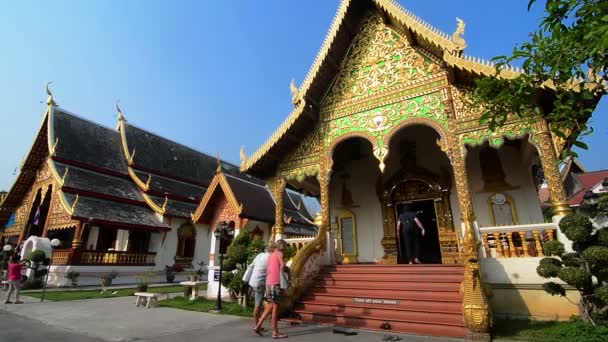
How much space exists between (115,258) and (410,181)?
13599mm

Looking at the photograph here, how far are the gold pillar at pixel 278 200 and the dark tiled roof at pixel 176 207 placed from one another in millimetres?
10392

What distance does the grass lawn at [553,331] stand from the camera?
3900mm

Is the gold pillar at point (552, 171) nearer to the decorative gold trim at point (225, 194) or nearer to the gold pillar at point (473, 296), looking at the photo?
the gold pillar at point (473, 296)

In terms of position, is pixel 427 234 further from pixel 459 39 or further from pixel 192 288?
pixel 192 288

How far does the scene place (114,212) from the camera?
14.9 meters

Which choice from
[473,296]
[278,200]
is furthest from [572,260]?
[278,200]

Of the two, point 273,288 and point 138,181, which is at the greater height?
point 138,181

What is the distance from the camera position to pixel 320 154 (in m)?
8.56

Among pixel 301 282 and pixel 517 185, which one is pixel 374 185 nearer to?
pixel 517 185

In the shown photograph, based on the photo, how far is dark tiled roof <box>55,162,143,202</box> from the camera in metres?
14.9

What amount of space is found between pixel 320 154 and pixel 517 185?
195 inches

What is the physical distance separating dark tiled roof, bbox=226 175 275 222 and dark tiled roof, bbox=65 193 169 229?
5.66 m

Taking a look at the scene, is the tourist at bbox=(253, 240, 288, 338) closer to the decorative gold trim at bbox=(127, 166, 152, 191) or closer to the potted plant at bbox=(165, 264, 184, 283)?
the potted plant at bbox=(165, 264, 184, 283)

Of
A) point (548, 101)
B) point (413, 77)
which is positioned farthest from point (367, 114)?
point (548, 101)
